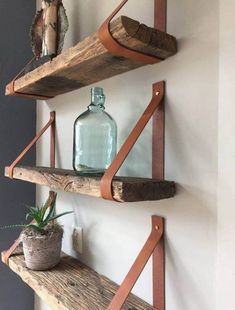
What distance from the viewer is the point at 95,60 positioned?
73 cm

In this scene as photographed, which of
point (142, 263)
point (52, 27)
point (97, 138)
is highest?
point (52, 27)

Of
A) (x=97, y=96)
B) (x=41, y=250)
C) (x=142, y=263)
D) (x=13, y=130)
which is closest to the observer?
(x=142, y=263)

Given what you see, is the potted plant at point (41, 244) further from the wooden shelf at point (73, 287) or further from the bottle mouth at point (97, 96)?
the bottle mouth at point (97, 96)

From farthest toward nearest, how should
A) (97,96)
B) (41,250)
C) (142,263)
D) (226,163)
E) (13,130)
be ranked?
(13,130) → (41,250) → (97,96) → (142,263) → (226,163)

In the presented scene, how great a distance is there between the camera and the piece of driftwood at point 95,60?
23.6 inches

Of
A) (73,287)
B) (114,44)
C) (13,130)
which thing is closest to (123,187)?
(114,44)

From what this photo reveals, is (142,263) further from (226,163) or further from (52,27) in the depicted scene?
(52,27)

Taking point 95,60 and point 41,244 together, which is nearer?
point 95,60

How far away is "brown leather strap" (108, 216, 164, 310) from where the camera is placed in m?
0.65

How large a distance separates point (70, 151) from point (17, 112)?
1.32ft

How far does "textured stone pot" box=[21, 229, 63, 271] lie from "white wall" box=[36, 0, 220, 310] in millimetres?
172

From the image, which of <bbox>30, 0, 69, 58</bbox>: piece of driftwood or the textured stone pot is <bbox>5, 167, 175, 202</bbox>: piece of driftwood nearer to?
the textured stone pot

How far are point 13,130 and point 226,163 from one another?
1009 mm

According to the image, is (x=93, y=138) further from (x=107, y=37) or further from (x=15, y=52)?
(x=15, y=52)
